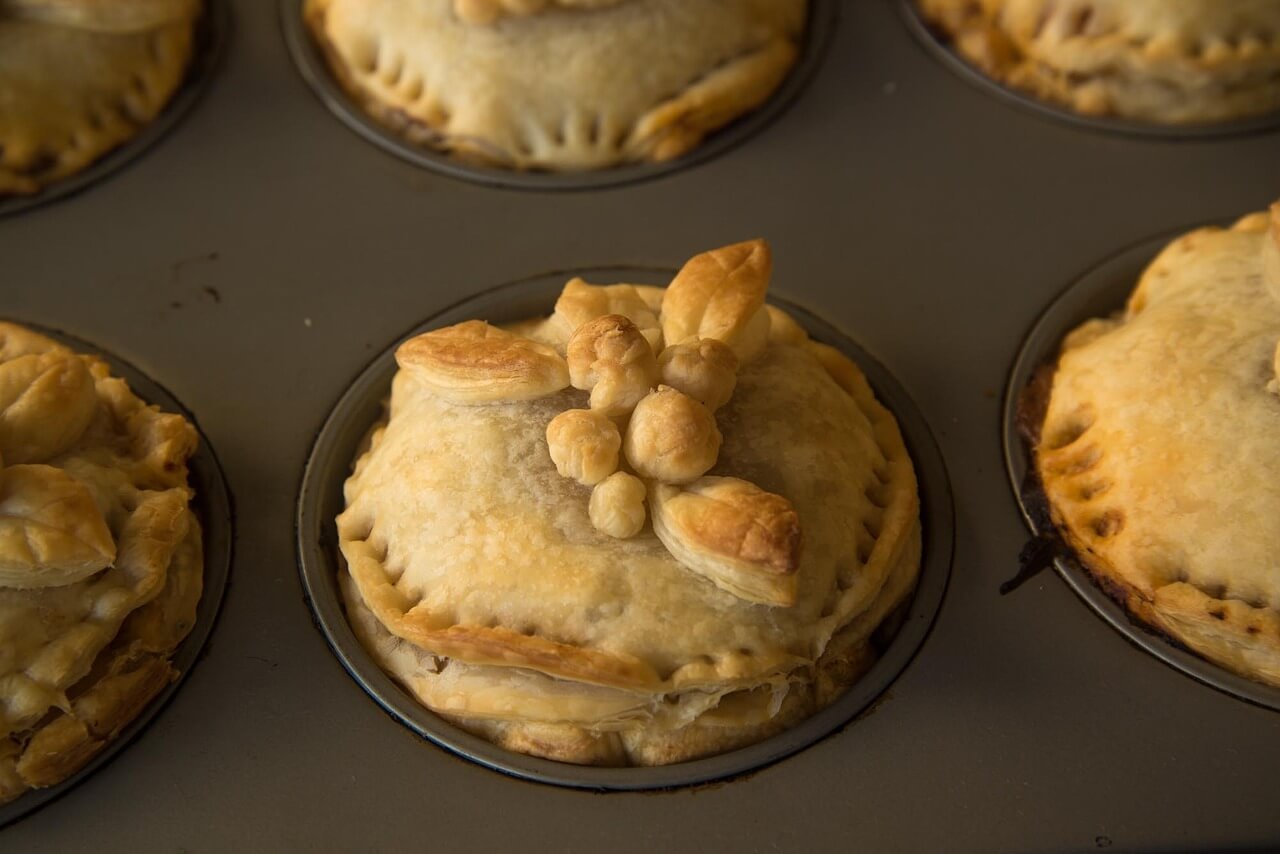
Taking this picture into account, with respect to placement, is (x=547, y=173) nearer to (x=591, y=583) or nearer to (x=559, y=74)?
(x=559, y=74)

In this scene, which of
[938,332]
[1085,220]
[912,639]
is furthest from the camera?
[1085,220]

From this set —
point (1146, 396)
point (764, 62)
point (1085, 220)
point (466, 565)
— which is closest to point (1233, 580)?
point (1146, 396)

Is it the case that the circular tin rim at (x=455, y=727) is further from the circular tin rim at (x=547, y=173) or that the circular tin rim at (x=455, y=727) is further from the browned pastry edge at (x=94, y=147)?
the browned pastry edge at (x=94, y=147)

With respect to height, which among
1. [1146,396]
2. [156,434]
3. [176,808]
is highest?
[1146,396]

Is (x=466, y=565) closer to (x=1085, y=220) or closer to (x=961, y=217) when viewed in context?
(x=961, y=217)

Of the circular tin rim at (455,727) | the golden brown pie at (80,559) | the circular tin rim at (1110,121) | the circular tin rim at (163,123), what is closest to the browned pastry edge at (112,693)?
the golden brown pie at (80,559)

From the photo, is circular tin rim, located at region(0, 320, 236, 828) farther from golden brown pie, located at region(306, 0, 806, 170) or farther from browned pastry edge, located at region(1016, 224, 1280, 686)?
browned pastry edge, located at region(1016, 224, 1280, 686)

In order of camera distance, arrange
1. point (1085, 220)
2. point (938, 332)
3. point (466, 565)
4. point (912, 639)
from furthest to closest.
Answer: point (1085, 220)
point (938, 332)
point (912, 639)
point (466, 565)

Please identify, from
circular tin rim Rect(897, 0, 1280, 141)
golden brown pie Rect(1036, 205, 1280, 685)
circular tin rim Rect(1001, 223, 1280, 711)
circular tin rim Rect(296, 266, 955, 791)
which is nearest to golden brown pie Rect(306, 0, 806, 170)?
circular tin rim Rect(296, 266, 955, 791)
